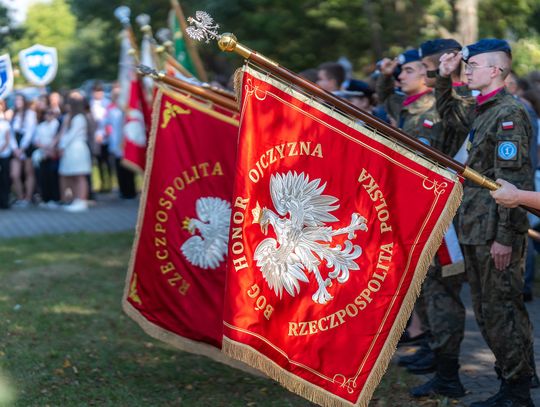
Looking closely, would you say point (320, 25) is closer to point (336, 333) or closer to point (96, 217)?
point (96, 217)

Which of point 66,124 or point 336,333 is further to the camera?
point 66,124

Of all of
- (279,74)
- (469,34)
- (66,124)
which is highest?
(279,74)

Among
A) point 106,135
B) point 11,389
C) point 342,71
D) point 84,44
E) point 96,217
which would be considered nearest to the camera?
point 11,389

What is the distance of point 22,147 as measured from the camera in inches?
696

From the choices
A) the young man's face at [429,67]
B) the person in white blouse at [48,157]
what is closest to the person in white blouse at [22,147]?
the person in white blouse at [48,157]

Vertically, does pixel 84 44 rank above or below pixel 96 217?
below

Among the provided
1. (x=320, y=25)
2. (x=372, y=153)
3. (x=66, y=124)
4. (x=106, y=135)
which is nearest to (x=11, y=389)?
(x=372, y=153)

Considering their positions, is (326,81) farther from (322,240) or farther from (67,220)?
(67,220)

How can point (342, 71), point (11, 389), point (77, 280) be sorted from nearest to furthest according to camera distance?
point (11, 389) < point (342, 71) < point (77, 280)

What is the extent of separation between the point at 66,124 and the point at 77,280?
6.93m

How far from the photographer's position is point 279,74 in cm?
481

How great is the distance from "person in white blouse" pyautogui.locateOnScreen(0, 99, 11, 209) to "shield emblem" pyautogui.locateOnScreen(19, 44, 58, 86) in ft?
17.9

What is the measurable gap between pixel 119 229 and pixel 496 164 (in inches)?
387

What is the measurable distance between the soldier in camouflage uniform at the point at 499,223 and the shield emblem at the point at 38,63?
658cm
